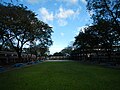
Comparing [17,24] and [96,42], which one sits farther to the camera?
[96,42]

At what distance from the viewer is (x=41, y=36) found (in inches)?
2218

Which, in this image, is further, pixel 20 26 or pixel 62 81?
pixel 20 26

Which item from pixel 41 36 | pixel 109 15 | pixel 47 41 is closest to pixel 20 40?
pixel 41 36

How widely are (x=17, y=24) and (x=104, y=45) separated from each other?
30.8m

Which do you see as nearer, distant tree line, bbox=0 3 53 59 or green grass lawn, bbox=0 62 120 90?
green grass lawn, bbox=0 62 120 90

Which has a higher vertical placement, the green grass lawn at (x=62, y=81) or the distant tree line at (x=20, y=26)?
the distant tree line at (x=20, y=26)

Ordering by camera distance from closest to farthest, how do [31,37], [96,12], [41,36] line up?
[96,12] < [31,37] < [41,36]

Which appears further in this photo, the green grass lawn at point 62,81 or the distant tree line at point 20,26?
the distant tree line at point 20,26

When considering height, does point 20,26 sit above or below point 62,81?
above

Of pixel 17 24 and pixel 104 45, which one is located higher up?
pixel 17 24

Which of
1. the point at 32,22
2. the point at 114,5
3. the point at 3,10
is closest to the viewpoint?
the point at 3,10

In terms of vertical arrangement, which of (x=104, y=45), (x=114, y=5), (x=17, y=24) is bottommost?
(x=104, y=45)

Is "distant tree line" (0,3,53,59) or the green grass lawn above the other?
"distant tree line" (0,3,53,59)

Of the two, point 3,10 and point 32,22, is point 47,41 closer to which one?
point 32,22
